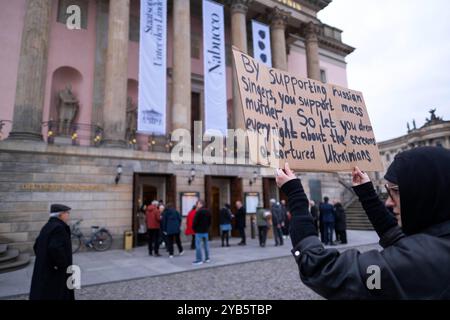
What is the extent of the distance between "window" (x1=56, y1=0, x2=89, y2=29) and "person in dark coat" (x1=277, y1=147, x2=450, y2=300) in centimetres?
2040

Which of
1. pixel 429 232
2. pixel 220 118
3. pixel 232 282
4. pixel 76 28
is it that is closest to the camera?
pixel 429 232

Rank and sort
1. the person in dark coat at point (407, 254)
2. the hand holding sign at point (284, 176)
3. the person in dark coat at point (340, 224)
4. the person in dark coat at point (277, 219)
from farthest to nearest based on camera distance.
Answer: the person in dark coat at point (340, 224) → the person in dark coat at point (277, 219) → the hand holding sign at point (284, 176) → the person in dark coat at point (407, 254)

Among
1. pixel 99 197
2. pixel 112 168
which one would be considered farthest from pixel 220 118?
pixel 99 197

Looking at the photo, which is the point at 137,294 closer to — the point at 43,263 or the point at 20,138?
the point at 43,263

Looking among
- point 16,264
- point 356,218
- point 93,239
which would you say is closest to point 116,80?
point 93,239

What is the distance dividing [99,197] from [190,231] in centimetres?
468

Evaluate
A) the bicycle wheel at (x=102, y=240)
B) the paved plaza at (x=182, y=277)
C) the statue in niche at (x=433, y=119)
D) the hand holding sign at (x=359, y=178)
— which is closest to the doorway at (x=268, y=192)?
the paved plaza at (x=182, y=277)

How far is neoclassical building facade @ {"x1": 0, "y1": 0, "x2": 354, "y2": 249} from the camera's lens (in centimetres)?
1244

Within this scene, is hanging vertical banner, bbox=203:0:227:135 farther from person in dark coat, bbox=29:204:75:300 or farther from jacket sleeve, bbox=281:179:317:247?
jacket sleeve, bbox=281:179:317:247

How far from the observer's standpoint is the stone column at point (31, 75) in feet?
43.0

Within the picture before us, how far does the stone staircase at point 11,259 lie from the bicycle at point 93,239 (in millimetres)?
1739

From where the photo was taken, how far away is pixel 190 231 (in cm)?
1193

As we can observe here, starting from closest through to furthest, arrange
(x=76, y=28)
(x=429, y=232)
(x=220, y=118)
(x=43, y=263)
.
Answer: (x=429, y=232) → (x=43, y=263) → (x=220, y=118) → (x=76, y=28)

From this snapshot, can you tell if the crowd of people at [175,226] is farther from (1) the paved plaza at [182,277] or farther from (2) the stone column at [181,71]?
(2) the stone column at [181,71]
